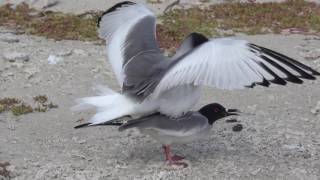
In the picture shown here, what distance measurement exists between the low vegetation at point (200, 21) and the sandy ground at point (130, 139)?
2130 mm

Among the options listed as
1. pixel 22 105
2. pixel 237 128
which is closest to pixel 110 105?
pixel 237 128

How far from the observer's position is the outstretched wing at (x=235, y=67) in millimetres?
5957

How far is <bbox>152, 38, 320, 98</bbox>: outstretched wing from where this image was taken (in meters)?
5.96

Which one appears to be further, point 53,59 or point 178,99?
point 53,59

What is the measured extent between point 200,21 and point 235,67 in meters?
8.42

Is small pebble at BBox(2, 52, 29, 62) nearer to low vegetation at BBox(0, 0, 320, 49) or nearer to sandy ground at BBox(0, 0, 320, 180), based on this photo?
sandy ground at BBox(0, 0, 320, 180)

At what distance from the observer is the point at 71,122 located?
29.5ft

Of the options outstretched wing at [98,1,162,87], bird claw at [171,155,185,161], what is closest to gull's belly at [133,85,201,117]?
outstretched wing at [98,1,162,87]

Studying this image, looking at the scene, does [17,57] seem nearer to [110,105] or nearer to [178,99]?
[110,105]

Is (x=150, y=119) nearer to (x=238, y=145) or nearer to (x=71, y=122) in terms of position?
(x=238, y=145)

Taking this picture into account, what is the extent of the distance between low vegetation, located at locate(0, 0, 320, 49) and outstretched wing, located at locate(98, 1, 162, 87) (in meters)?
4.89

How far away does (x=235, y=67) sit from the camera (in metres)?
6.01

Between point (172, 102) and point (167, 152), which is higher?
point (172, 102)

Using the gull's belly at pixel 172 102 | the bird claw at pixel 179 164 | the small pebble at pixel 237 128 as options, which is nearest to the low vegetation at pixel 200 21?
the small pebble at pixel 237 128
